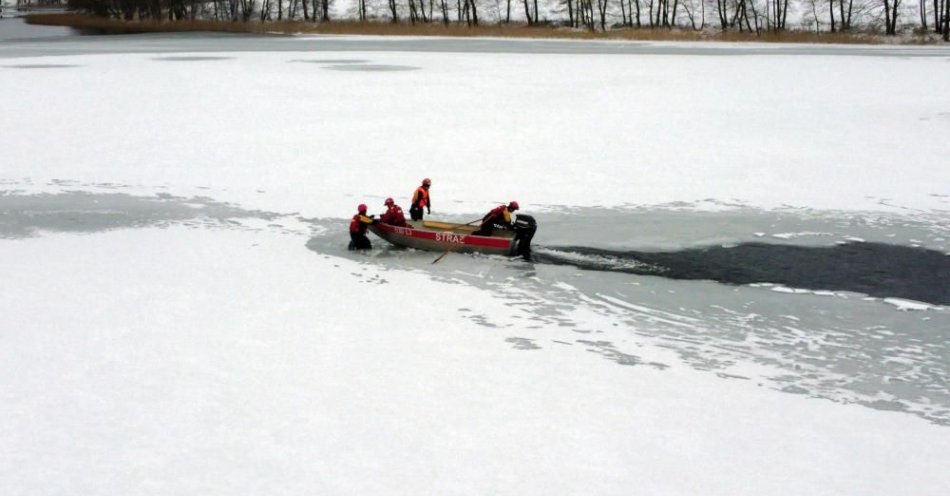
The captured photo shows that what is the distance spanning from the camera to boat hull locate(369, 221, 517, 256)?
13.3 metres

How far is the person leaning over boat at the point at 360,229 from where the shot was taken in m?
13.5

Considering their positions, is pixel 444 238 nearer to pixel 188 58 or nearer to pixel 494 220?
pixel 494 220

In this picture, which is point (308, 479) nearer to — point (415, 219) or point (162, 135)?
point (415, 219)

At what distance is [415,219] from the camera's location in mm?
14578

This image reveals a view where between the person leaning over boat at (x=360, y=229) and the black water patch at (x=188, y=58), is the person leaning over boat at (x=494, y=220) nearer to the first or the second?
the person leaning over boat at (x=360, y=229)

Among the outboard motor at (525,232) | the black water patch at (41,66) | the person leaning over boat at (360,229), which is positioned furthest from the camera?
the black water patch at (41,66)

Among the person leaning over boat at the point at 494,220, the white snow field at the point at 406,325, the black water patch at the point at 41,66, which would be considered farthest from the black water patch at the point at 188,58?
the person leaning over boat at the point at 494,220

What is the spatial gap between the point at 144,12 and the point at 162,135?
223 ft

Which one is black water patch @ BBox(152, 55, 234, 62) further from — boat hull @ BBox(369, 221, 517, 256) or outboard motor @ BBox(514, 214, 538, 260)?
outboard motor @ BBox(514, 214, 538, 260)

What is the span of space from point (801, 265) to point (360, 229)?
595 cm

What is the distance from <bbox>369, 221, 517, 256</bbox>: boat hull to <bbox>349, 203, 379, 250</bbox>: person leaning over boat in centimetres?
15

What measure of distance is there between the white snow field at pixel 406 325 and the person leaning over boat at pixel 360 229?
0.40 metres

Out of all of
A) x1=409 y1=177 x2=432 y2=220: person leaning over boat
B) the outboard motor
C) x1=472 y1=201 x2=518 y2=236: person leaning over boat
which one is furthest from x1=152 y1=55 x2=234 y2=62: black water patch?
the outboard motor

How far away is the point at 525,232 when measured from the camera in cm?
1309
